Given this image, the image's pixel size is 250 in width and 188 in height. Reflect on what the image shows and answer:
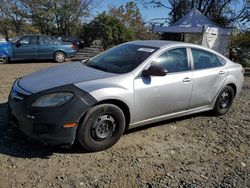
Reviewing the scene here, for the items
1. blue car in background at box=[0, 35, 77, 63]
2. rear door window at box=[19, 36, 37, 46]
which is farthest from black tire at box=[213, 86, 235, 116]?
rear door window at box=[19, 36, 37, 46]

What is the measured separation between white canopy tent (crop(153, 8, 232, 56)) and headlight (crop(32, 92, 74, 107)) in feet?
39.2

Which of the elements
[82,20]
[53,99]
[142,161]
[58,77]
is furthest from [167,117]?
[82,20]

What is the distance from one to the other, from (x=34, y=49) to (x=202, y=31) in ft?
26.1

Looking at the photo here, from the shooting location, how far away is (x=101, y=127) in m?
4.12

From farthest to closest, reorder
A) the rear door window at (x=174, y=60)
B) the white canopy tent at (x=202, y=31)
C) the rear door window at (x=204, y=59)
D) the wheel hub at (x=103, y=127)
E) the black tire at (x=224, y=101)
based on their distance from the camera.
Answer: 1. the white canopy tent at (x=202, y=31)
2. the black tire at (x=224, y=101)
3. the rear door window at (x=204, y=59)
4. the rear door window at (x=174, y=60)
5. the wheel hub at (x=103, y=127)

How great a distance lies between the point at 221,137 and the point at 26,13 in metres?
29.9

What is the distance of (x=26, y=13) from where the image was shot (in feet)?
102

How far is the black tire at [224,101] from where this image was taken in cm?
585

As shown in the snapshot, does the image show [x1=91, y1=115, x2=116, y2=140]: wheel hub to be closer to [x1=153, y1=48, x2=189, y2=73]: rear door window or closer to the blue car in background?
[x1=153, y1=48, x2=189, y2=73]: rear door window

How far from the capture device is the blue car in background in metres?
13.8

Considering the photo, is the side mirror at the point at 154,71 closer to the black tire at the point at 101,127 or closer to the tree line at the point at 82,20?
the black tire at the point at 101,127

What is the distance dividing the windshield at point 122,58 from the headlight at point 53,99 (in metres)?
0.95

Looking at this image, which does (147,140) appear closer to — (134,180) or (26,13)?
(134,180)

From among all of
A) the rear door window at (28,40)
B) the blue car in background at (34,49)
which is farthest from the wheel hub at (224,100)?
the rear door window at (28,40)
